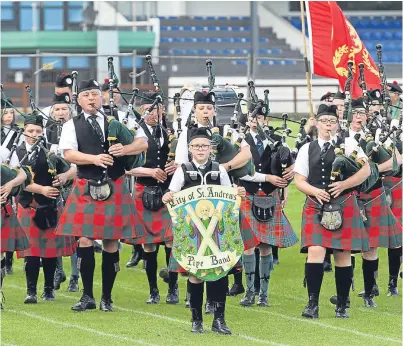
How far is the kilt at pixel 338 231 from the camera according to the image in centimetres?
859

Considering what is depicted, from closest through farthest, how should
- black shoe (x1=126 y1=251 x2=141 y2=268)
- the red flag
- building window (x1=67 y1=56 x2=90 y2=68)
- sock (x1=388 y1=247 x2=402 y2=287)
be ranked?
sock (x1=388 y1=247 x2=402 y2=287), black shoe (x1=126 y1=251 x2=141 y2=268), the red flag, building window (x1=67 y1=56 x2=90 y2=68)

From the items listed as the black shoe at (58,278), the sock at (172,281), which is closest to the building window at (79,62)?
the black shoe at (58,278)

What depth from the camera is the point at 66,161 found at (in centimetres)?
936

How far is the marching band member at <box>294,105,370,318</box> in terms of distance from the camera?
855cm

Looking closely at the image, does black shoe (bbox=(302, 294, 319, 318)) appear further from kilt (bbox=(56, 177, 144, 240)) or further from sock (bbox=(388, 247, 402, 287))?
sock (bbox=(388, 247, 402, 287))

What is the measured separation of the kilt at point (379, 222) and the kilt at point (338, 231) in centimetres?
88

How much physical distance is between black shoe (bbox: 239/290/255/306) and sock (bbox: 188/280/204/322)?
1382 millimetres

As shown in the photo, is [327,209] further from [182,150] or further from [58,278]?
[58,278]

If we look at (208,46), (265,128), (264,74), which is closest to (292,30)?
(208,46)

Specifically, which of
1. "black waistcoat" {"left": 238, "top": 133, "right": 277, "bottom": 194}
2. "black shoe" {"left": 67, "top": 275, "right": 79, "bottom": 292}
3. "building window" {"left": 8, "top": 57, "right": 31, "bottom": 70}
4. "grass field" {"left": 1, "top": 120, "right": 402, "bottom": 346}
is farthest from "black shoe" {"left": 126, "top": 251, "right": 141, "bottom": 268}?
"building window" {"left": 8, "top": 57, "right": 31, "bottom": 70}

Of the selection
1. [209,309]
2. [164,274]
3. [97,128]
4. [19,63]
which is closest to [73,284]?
[164,274]

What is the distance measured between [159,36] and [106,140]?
19560mm

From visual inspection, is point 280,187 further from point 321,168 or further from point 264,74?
point 264,74

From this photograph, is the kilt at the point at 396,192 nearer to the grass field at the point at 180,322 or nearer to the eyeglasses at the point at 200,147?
the grass field at the point at 180,322
